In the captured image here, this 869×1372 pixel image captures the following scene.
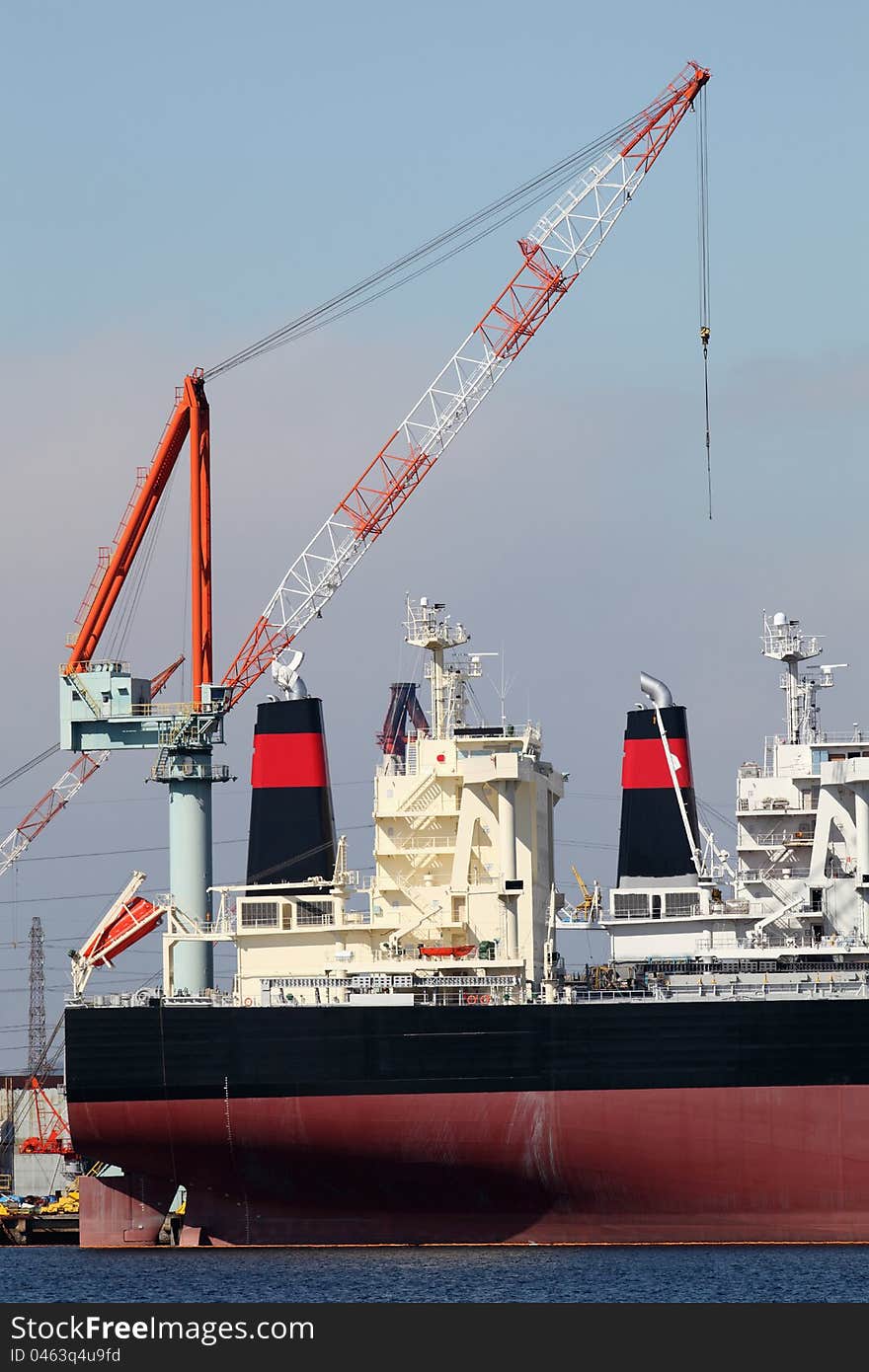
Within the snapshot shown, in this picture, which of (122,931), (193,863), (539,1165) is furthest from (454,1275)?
(193,863)

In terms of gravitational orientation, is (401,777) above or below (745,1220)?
above

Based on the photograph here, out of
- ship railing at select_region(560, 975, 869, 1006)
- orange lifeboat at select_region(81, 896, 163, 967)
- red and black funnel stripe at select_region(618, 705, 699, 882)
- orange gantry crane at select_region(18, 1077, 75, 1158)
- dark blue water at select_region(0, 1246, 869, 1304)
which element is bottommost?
orange gantry crane at select_region(18, 1077, 75, 1158)

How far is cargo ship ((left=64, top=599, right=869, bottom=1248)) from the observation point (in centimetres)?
5391

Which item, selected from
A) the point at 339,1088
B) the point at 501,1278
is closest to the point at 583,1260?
the point at 501,1278

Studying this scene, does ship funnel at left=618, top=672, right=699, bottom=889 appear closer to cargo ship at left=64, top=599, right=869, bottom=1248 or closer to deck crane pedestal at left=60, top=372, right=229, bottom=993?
cargo ship at left=64, top=599, right=869, bottom=1248

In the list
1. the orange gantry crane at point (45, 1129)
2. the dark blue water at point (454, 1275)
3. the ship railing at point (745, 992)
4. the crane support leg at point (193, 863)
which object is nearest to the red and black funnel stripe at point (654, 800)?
Result: the ship railing at point (745, 992)

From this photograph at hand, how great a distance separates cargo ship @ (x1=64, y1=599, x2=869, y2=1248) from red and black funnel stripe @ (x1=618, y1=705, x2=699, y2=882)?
75 millimetres

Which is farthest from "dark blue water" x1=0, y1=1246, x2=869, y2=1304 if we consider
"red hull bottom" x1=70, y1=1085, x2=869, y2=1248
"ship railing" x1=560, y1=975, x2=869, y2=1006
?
"ship railing" x1=560, y1=975, x2=869, y2=1006

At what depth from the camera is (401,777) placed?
196ft

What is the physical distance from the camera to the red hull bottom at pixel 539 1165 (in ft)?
176
